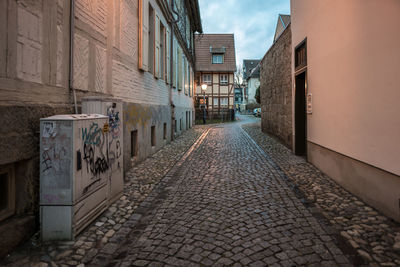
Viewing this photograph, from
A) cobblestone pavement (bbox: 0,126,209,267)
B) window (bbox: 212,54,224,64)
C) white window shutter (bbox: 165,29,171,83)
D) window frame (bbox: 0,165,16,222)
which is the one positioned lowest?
cobblestone pavement (bbox: 0,126,209,267)

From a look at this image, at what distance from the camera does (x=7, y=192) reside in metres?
2.88

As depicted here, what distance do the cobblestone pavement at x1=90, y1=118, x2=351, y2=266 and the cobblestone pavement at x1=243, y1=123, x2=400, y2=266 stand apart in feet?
0.70

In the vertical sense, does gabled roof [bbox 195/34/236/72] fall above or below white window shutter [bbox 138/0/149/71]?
above

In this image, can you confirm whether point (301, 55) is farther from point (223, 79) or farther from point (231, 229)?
point (223, 79)

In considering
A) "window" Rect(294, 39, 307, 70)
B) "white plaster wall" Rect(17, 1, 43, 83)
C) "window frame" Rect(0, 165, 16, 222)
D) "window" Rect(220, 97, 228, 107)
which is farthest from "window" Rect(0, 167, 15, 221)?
"window" Rect(220, 97, 228, 107)

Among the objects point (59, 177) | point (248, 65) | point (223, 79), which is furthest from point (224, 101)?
point (248, 65)

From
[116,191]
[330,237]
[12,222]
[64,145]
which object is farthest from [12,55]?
[330,237]

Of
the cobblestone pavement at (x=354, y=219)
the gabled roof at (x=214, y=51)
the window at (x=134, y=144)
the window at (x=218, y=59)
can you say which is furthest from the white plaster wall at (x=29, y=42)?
the window at (x=218, y=59)

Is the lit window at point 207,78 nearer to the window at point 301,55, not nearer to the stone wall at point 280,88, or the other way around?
the stone wall at point 280,88

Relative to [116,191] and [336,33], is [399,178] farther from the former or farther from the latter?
[116,191]

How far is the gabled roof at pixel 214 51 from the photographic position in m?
33.3

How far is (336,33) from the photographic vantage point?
5.12 m

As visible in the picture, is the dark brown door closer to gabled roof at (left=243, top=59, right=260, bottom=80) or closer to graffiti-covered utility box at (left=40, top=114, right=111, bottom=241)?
graffiti-covered utility box at (left=40, top=114, right=111, bottom=241)

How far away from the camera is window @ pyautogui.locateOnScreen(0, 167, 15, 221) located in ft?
9.23
